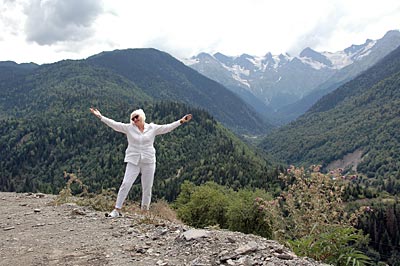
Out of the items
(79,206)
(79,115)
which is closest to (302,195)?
(79,206)

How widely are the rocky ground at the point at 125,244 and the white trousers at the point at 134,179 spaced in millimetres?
538

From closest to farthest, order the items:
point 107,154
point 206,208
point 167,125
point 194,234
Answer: point 194,234 → point 167,125 → point 206,208 → point 107,154

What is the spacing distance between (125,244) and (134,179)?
8.40ft

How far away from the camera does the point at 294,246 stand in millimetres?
6039

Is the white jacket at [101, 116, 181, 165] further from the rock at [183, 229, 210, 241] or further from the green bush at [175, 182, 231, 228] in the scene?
the green bush at [175, 182, 231, 228]

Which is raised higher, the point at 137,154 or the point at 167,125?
the point at 167,125

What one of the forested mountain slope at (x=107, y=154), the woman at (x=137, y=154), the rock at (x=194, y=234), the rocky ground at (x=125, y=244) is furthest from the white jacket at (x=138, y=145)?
the forested mountain slope at (x=107, y=154)

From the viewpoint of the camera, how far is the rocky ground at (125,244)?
5387mm

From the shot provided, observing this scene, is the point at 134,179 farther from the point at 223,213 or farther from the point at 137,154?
the point at 223,213

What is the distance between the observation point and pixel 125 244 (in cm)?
646

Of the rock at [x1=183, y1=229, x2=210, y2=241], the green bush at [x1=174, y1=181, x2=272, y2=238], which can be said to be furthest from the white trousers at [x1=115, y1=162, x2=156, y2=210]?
the green bush at [x1=174, y1=181, x2=272, y2=238]

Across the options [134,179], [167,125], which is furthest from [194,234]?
[167,125]

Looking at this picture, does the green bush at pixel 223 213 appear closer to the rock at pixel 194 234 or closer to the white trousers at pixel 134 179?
the white trousers at pixel 134 179

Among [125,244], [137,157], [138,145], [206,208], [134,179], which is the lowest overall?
[206,208]
